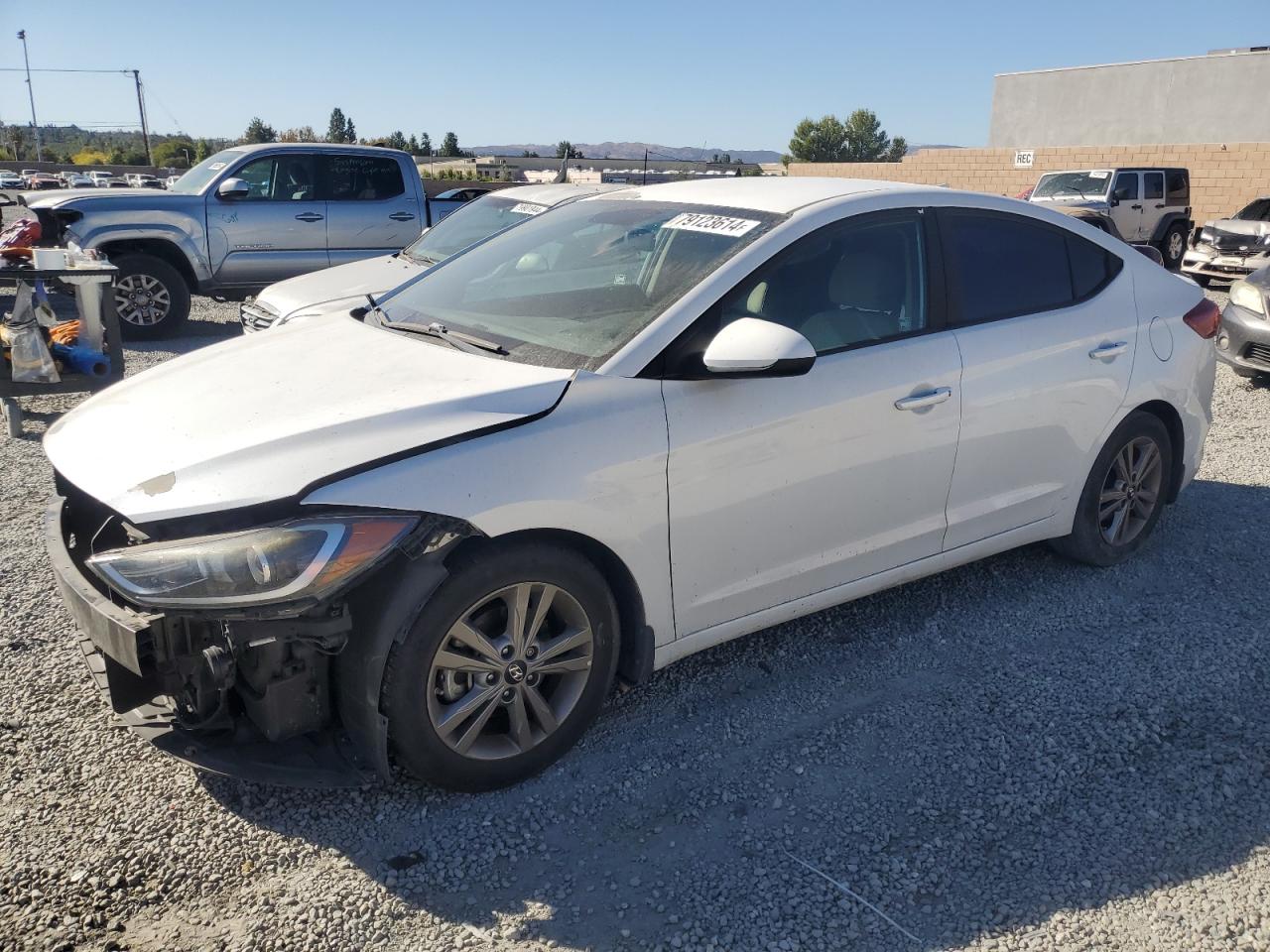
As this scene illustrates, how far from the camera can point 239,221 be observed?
10305 mm

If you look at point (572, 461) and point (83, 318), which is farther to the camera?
point (83, 318)

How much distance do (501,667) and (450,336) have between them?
47.1 inches

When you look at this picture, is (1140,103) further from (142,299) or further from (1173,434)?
(1173,434)

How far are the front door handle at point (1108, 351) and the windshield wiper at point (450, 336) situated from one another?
245 cm

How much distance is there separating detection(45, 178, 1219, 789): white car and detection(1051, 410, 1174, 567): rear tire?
0.05 meters

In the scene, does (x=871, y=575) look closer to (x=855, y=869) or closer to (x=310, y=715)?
(x=855, y=869)

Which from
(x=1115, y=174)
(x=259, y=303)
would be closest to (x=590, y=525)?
(x=259, y=303)

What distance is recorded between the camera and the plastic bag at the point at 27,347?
6359 millimetres

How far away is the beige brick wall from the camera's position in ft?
82.7

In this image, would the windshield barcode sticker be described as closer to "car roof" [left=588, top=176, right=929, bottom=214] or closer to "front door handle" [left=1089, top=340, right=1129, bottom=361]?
"car roof" [left=588, top=176, right=929, bottom=214]

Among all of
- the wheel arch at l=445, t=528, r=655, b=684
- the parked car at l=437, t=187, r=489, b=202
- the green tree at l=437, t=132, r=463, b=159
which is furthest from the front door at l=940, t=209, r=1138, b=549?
the green tree at l=437, t=132, r=463, b=159

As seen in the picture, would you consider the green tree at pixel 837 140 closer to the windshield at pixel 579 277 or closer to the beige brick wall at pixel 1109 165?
the beige brick wall at pixel 1109 165

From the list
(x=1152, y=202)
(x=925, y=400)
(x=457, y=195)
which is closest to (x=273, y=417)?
(x=925, y=400)

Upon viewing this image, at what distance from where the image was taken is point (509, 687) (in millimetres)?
2891
